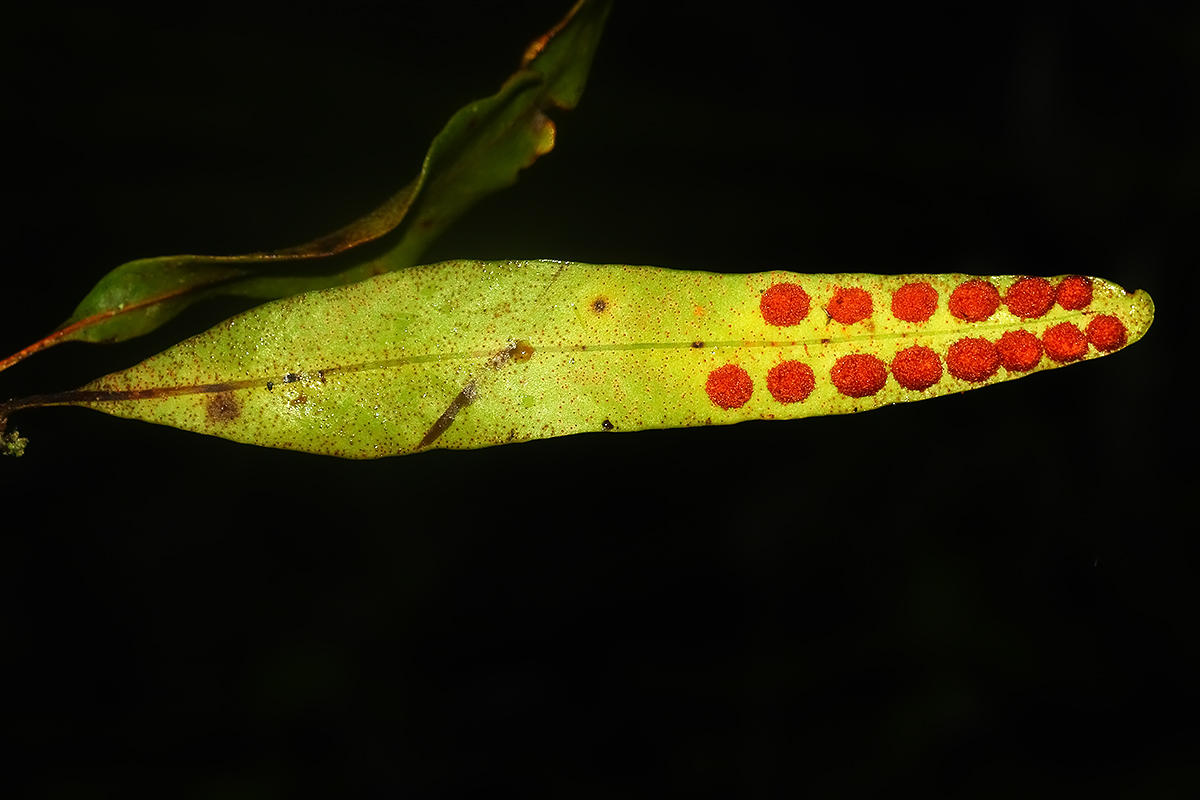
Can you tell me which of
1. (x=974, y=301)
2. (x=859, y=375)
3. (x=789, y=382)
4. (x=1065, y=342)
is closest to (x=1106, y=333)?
(x=1065, y=342)

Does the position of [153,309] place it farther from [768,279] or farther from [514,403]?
[768,279]

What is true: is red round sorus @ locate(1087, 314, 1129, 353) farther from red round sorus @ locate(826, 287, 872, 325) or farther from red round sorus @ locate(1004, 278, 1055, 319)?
red round sorus @ locate(826, 287, 872, 325)

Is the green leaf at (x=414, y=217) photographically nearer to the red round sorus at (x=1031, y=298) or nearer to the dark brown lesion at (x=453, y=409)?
the dark brown lesion at (x=453, y=409)

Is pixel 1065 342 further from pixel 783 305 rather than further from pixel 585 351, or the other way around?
pixel 585 351

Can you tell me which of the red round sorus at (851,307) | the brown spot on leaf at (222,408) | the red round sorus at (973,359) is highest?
the brown spot on leaf at (222,408)

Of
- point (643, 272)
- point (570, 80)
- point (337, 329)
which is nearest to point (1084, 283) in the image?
point (643, 272)

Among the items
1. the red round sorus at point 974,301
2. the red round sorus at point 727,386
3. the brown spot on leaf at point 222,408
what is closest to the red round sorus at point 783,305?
the red round sorus at point 727,386
